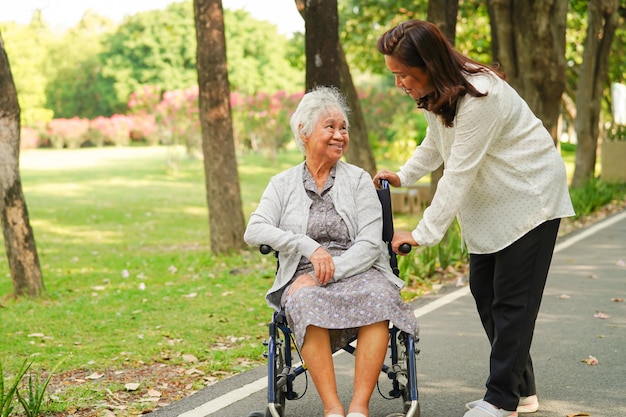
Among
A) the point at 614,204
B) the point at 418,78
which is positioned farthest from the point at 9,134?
the point at 614,204

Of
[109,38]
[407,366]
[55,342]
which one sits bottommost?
[55,342]

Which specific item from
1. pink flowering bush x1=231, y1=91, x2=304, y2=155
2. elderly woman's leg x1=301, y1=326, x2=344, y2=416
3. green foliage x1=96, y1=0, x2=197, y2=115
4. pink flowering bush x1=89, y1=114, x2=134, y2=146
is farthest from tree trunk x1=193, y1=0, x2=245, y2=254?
green foliage x1=96, y1=0, x2=197, y2=115

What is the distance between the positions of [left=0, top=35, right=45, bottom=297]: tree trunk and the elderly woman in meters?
4.04

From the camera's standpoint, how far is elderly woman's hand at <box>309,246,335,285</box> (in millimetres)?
4121

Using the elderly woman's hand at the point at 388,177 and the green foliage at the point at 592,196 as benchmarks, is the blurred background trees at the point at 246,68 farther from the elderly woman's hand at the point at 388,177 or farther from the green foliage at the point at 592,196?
the elderly woman's hand at the point at 388,177

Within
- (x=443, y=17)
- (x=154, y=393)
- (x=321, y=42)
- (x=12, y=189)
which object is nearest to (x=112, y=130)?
(x=443, y=17)

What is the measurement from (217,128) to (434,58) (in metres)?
6.75

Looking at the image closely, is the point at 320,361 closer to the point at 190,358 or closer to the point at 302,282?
the point at 302,282

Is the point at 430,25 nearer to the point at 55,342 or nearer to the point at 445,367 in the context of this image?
the point at 445,367

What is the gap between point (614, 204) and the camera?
50.3 ft

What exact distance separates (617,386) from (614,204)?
11.1m

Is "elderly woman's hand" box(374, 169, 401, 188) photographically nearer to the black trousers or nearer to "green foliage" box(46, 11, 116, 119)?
the black trousers

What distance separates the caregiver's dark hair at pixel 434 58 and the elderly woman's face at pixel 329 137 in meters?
0.66

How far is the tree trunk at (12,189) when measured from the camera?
7.69 meters
